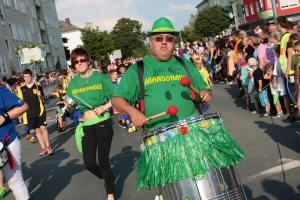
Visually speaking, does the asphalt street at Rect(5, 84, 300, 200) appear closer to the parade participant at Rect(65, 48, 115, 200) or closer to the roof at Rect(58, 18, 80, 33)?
the parade participant at Rect(65, 48, 115, 200)

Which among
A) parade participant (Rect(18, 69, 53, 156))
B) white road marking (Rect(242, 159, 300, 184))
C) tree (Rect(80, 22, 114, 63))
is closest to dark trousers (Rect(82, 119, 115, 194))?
white road marking (Rect(242, 159, 300, 184))

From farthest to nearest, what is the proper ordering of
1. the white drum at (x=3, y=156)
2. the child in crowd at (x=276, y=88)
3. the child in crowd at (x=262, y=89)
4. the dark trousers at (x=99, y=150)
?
1. the child in crowd at (x=262, y=89)
2. the child in crowd at (x=276, y=88)
3. the dark trousers at (x=99, y=150)
4. the white drum at (x=3, y=156)

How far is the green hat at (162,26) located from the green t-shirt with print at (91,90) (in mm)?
2287

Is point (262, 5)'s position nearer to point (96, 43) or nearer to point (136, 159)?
point (96, 43)

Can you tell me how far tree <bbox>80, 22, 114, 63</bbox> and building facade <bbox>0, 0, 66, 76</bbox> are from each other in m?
5.10

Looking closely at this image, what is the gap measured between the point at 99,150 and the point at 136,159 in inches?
108

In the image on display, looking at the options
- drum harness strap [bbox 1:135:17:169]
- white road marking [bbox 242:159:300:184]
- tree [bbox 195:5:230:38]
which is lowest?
white road marking [bbox 242:159:300:184]

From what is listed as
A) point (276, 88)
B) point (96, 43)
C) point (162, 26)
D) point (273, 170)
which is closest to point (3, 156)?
point (162, 26)

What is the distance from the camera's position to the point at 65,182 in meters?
7.79

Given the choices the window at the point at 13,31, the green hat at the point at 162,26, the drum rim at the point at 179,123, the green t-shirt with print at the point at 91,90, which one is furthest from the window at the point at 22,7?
the drum rim at the point at 179,123

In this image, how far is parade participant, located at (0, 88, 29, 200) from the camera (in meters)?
5.23

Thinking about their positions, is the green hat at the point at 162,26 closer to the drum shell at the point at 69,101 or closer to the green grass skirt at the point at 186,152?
the green grass skirt at the point at 186,152

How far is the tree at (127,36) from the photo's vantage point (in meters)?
114

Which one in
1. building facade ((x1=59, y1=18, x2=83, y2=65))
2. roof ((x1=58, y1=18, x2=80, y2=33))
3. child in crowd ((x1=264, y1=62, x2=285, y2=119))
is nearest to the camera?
child in crowd ((x1=264, y1=62, x2=285, y2=119))
